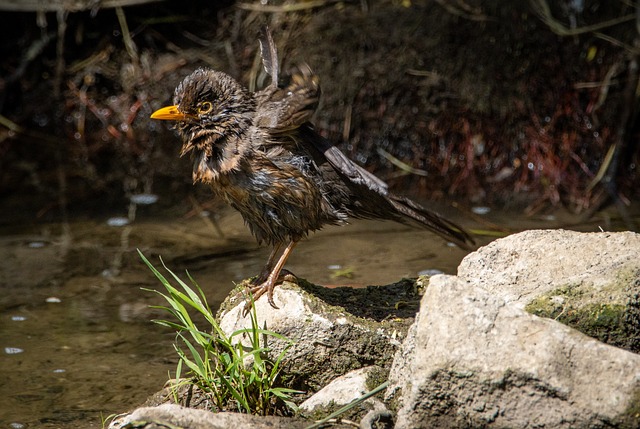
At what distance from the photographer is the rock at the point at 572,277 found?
3.12 meters

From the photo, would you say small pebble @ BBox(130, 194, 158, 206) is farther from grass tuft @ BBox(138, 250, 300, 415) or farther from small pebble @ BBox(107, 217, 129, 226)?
grass tuft @ BBox(138, 250, 300, 415)

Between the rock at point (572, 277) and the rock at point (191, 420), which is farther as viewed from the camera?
the rock at point (572, 277)

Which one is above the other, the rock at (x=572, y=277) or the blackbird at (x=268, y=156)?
the blackbird at (x=268, y=156)

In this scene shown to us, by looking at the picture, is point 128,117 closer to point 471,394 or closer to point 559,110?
point 559,110

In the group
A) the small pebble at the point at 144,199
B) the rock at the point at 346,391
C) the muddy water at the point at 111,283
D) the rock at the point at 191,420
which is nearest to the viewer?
the rock at the point at 191,420

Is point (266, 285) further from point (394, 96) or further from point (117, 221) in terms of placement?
point (394, 96)

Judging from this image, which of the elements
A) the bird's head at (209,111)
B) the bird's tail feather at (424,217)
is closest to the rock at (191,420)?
the bird's head at (209,111)

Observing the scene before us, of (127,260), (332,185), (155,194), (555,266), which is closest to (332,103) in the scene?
(155,194)

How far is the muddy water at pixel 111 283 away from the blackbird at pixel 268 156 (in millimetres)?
1109

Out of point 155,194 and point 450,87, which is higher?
point 450,87

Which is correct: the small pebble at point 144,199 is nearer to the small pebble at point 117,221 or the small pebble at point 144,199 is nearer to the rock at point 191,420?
the small pebble at point 117,221

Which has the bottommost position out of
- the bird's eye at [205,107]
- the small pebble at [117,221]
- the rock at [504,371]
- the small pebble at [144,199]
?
the small pebble at [117,221]

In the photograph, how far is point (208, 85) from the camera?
3.94 meters

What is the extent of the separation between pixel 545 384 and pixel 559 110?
517 centimetres
